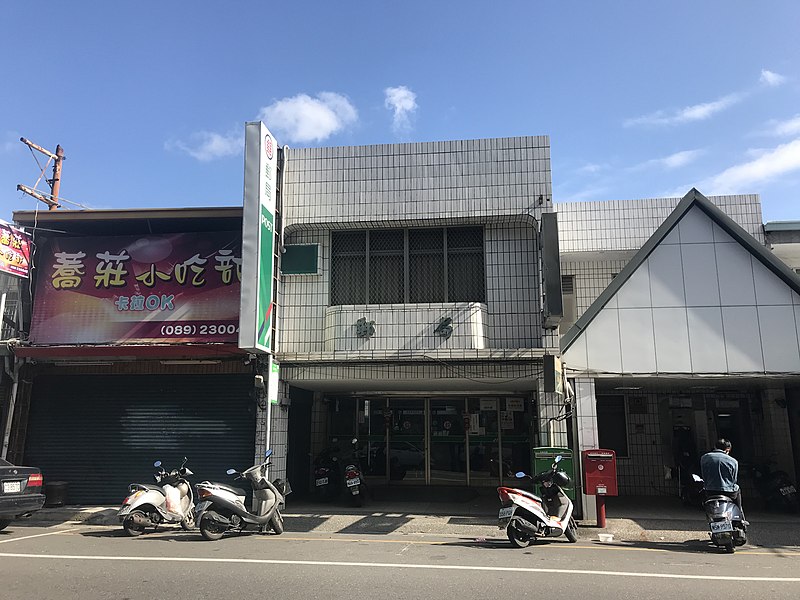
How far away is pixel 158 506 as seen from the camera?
10.0m

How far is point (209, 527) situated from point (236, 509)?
47cm

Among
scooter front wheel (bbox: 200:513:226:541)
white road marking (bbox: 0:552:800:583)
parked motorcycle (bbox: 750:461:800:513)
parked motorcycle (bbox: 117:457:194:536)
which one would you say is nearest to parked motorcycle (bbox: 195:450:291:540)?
scooter front wheel (bbox: 200:513:226:541)

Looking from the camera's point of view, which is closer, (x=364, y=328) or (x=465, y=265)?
(x=364, y=328)

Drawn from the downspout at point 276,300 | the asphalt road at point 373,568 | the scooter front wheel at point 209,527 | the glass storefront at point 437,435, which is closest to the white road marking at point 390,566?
the asphalt road at point 373,568

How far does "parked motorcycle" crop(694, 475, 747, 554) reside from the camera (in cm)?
825

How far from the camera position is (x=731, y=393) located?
48.4 ft

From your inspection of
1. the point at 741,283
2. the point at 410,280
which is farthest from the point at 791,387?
the point at 410,280

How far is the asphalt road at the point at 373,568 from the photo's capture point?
609 cm

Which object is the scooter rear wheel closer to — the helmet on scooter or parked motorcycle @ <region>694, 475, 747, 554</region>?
the helmet on scooter

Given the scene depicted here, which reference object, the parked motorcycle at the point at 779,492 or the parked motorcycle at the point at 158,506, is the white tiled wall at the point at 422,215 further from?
the parked motorcycle at the point at 779,492

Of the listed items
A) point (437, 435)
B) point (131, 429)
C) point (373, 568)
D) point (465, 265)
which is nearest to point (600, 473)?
point (465, 265)

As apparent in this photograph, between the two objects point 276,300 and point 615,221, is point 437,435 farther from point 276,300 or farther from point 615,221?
point 615,221

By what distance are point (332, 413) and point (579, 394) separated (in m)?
7.11

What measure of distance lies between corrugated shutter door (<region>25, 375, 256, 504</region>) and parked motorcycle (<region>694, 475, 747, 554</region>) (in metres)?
8.46
